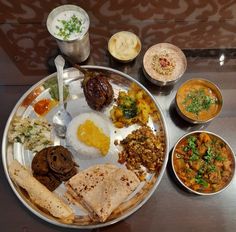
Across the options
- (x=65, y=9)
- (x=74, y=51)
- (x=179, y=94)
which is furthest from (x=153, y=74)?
(x=65, y=9)

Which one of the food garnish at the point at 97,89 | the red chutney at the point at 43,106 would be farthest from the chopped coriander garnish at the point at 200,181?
the red chutney at the point at 43,106

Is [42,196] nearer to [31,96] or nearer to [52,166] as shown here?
[52,166]

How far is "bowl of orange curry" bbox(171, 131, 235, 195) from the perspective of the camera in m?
2.53

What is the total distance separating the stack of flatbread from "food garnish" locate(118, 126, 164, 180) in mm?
94

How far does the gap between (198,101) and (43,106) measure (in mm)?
1246

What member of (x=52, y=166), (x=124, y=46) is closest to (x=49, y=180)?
(x=52, y=166)

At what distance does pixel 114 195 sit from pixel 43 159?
59cm

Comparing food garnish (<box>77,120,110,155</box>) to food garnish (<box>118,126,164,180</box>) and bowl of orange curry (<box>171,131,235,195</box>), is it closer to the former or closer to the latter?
food garnish (<box>118,126,164,180</box>)

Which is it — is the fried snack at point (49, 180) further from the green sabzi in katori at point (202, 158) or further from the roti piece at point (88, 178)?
the green sabzi in katori at point (202, 158)

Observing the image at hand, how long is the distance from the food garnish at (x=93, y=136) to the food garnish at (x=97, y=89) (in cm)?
19

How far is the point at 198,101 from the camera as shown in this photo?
107 inches

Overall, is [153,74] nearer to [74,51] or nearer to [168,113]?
[168,113]

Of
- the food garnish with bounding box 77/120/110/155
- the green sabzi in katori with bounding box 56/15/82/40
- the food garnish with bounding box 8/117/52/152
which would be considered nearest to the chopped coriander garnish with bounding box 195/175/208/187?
the food garnish with bounding box 77/120/110/155

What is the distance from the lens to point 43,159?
8.24 feet
